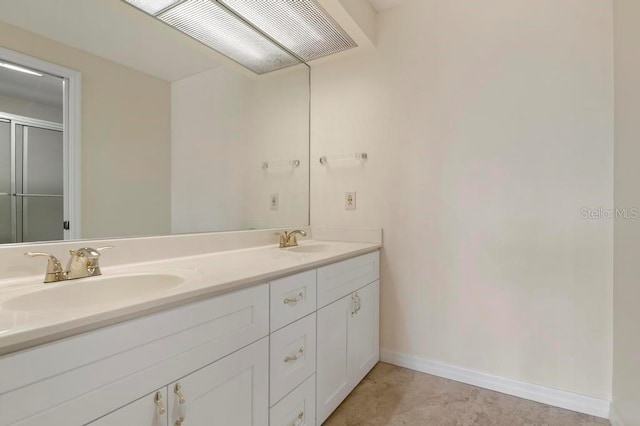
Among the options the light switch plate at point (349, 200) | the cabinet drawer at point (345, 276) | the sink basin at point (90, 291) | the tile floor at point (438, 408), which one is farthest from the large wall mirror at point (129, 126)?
the tile floor at point (438, 408)

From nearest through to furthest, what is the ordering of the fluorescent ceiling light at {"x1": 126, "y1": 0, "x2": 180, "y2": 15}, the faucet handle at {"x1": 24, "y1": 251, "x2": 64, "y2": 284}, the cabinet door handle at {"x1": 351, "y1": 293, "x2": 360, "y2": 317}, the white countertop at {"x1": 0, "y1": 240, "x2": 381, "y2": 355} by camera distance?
the white countertop at {"x1": 0, "y1": 240, "x2": 381, "y2": 355}, the faucet handle at {"x1": 24, "y1": 251, "x2": 64, "y2": 284}, the fluorescent ceiling light at {"x1": 126, "y1": 0, "x2": 180, "y2": 15}, the cabinet door handle at {"x1": 351, "y1": 293, "x2": 360, "y2": 317}

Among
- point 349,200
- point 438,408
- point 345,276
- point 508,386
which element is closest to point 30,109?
point 345,276

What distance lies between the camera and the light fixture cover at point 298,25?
168 cm

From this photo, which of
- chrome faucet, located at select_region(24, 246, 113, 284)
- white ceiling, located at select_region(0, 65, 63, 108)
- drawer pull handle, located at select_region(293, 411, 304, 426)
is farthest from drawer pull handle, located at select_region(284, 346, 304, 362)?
white ceiling, located at select_region(0, 65, 63, 108)

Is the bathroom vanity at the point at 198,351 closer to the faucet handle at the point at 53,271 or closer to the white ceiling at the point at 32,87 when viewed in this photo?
the faucet handle at the point at 53,271

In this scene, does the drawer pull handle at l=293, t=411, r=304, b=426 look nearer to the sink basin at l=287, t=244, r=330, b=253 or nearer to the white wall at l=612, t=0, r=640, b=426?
the sink basin at l=287, t=244, r=330, b=253

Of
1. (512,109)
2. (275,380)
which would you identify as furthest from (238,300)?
(512,109)

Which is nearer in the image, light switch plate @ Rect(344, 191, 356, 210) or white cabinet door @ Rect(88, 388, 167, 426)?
white cabinet door @ Rect(88, 388, 167, 426)

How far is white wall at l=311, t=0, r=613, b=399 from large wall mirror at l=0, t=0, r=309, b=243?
2.54ft

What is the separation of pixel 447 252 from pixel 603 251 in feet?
2.34

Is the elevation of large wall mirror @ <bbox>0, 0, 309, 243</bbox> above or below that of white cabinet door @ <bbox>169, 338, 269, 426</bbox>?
above

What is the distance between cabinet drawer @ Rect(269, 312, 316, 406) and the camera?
1.08m

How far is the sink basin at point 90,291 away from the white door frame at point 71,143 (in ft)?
0.85

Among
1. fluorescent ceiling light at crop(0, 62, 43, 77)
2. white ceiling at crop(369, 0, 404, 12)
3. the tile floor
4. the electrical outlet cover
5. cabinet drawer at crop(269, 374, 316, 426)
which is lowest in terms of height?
the tile floor
